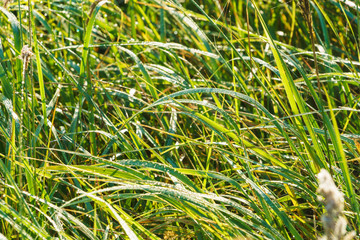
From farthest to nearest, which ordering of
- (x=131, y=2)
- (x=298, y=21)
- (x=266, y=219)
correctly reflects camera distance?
(x=298, y=21), (x=131, y=2), (x=266, y=219)

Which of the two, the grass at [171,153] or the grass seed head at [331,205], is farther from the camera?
the grass at [171,153]

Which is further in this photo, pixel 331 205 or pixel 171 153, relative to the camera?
pixel 171 153

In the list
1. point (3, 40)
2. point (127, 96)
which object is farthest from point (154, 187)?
point (3, 40)

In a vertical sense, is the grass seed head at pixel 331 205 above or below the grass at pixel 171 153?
above

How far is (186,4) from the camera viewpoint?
2.71 m

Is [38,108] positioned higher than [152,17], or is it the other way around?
[152,17]

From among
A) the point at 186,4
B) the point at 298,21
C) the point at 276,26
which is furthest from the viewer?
the point at 186,4

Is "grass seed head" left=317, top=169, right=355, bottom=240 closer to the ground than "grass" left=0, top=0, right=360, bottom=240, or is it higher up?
higher up

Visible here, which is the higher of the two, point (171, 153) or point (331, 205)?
point (331, 205)

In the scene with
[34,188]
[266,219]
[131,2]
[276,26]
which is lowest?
[266,219]

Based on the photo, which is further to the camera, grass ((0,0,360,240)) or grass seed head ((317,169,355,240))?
grass ((0,0,360,240))

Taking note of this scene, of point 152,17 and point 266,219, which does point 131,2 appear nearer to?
point 152,17

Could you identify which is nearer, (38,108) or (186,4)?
(38,108)

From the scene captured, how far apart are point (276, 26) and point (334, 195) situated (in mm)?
2050
